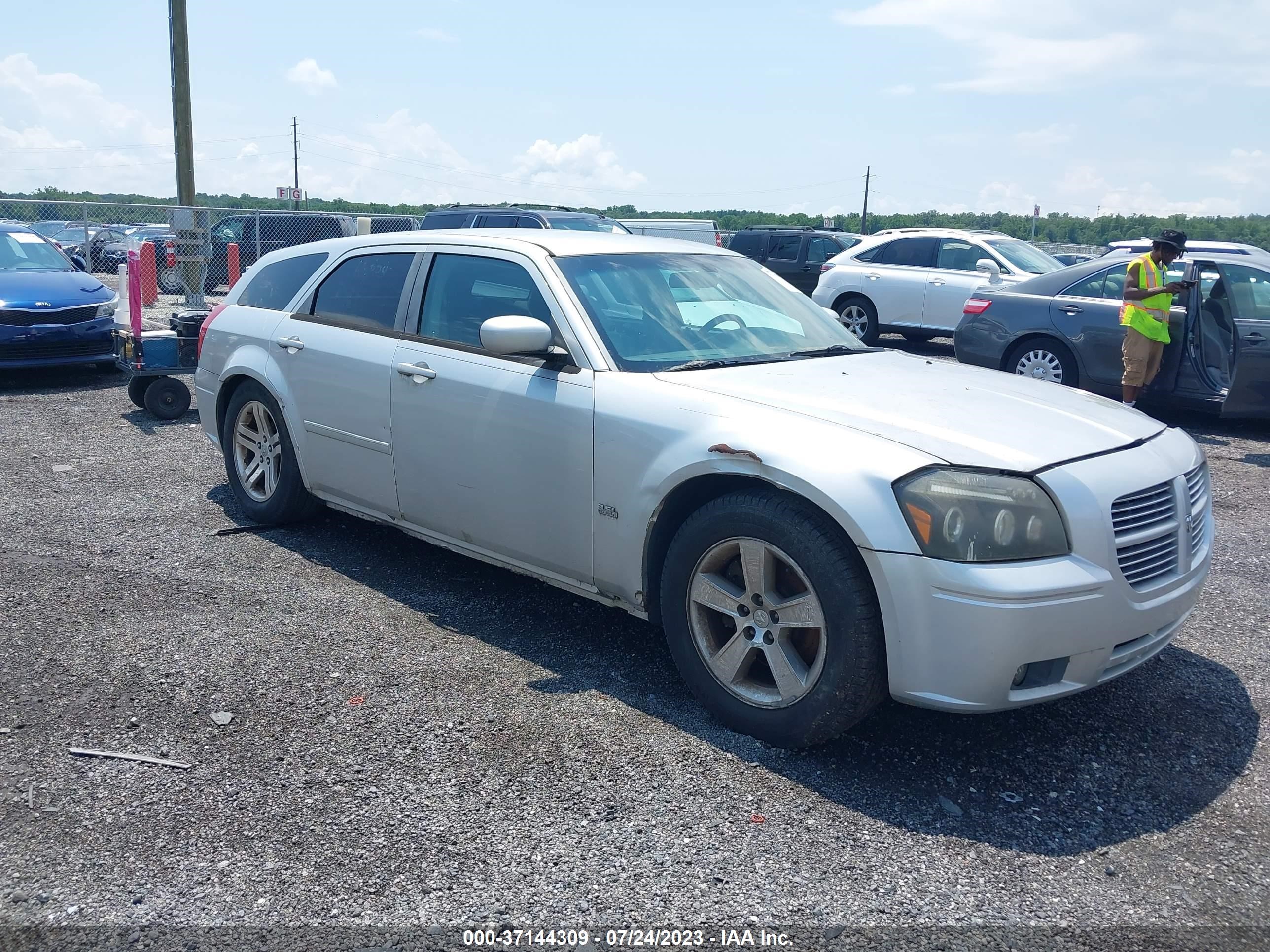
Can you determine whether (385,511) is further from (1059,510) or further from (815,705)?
(1059,510)

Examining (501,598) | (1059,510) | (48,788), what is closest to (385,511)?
(501,598)

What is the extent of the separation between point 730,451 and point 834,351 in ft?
4.34

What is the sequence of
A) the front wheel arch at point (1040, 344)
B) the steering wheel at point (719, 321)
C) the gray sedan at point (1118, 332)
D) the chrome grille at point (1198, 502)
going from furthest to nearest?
the front wheel arch at point (1040, 344)
the gray sedan at point (1118, 332)
the steering wheel at point (719, 321)
the chrome grille at point (1198, 502)

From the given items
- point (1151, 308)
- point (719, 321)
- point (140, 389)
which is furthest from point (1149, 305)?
point (140, 389)

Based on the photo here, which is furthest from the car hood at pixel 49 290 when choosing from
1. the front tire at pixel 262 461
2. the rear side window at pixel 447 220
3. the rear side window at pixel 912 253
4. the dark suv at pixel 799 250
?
the dark suv at pixel 799 250

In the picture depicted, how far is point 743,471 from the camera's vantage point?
11.9ft

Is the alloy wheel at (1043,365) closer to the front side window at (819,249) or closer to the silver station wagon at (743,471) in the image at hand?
the silver station wagon at (743,471)

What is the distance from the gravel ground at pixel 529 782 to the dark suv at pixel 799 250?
15.1m

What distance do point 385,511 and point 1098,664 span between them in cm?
320

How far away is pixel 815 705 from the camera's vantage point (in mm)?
3453

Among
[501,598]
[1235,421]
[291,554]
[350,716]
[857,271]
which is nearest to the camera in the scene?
[350,716]

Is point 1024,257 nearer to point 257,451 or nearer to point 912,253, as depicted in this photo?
point 912,253

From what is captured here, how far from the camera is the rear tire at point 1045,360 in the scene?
412 inches

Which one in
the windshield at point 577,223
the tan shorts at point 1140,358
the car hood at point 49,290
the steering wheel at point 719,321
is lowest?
the tan shorts at point 1140,358
